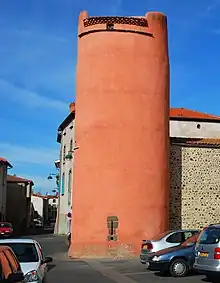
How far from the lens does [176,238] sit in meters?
19.3

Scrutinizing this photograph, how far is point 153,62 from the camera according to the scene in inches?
1133

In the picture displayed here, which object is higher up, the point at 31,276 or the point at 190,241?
the point at 190,241

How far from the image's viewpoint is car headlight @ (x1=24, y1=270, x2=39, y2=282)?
1052cm

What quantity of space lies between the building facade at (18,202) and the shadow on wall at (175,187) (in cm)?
4122

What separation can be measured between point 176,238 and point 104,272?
3104 mm

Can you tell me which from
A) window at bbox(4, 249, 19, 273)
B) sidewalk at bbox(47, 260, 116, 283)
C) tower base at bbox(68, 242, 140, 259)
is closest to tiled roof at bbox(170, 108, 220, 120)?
tower base at bbox(68, 242, 140, 259)

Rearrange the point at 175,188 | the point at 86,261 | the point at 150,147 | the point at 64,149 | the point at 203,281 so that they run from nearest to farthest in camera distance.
→ the point at 203,281
the point at 86,261
the point at 150,147
the point at 175,188
the point at 64,149

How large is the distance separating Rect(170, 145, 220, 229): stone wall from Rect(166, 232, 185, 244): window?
35.9 feet

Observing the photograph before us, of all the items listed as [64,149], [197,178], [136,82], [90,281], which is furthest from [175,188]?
[64,149]

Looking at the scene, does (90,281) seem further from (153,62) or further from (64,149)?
(64,149)

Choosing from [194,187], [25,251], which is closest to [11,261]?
[25,251]

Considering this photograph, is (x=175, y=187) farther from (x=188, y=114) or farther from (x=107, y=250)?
(x=188, y=114)

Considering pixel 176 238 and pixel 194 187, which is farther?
pixel 194 187

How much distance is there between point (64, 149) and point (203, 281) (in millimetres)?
36459
